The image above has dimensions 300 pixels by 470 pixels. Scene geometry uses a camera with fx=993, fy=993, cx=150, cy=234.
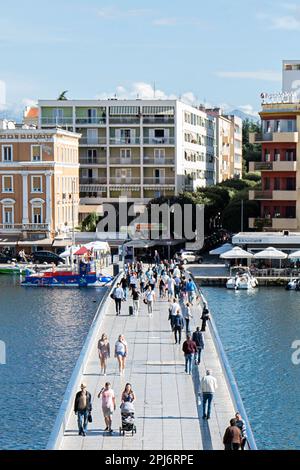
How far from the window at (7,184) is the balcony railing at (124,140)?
1730 cm

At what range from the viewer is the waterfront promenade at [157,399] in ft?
77.0

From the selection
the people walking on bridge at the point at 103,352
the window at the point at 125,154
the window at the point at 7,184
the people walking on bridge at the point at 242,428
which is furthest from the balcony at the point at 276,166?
the people walking on bridge at the point at 242,428

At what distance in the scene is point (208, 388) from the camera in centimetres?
2517

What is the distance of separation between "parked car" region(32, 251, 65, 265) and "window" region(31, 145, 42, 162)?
30.3ft

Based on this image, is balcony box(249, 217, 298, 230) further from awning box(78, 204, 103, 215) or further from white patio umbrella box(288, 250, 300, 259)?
awning box(78, 204, 103, 215)

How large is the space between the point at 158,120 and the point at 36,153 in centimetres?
1863

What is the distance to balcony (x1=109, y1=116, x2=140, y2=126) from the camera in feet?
331

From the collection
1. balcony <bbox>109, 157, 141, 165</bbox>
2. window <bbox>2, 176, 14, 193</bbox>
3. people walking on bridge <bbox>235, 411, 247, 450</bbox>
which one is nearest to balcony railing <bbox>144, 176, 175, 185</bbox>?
balcony <bbox>109, 157, 141, 165</bbox>

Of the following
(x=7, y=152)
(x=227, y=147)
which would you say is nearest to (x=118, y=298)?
(x=7, y=152)

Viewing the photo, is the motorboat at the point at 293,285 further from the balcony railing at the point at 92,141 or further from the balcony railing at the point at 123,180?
the balcony railing at the point at 92,141

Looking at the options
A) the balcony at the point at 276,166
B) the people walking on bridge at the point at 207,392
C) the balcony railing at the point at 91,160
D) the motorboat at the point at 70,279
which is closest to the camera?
the people walking on bridge at the point at 207,392
